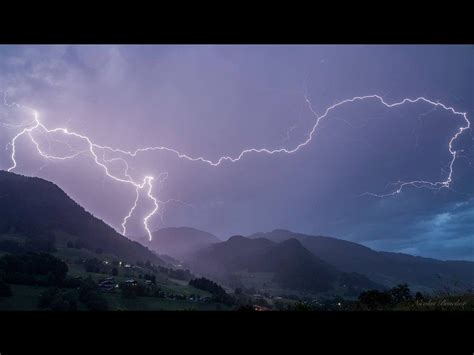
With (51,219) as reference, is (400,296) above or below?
below

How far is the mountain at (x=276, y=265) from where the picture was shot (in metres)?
106

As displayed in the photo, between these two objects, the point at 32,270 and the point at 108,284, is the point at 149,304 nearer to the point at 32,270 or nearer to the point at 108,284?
the point at 108,284

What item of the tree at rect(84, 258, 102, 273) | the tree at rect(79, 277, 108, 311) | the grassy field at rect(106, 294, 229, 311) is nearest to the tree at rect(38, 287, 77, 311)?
the tree at rect(79, 277, 108, 311)

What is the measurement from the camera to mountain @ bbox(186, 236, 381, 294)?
10550 cm

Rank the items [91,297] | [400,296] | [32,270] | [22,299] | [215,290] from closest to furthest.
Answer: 1. [400,296]
2. [22,299]
3. [91,297]
4. [32,270]
5. [215,290]

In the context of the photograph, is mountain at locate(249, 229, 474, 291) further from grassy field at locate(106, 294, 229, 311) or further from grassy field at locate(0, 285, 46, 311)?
grassy field at locate(0, 285, 46, 311)

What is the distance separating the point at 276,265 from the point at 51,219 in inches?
2832

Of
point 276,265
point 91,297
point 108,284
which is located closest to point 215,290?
point 108,284

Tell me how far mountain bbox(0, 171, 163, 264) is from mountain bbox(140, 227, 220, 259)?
2748 cm

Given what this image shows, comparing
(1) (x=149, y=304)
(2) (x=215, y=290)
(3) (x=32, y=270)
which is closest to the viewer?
(1) (x=149, y=304)

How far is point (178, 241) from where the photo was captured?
165500 millimetres

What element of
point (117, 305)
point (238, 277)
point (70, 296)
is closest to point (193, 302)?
point (117, 305)

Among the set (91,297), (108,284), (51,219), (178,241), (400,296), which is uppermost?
(51,219)

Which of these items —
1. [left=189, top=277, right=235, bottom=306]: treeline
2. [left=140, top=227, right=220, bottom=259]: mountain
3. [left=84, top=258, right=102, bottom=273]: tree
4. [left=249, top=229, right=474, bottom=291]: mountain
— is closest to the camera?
[left=189, top=277, right=235, bottom=306]: treeline
